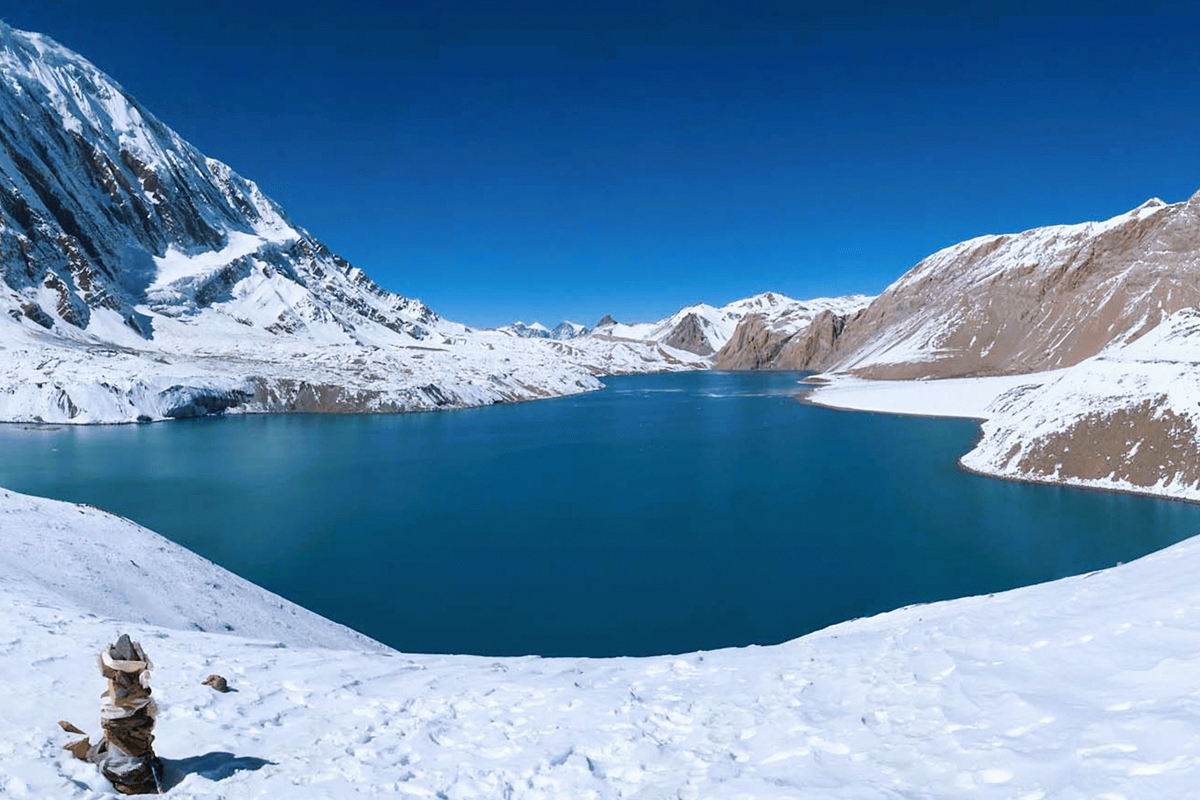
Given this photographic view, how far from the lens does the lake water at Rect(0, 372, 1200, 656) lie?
24.9m

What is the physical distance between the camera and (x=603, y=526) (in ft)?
121

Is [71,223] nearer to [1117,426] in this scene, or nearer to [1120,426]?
[1117,426]

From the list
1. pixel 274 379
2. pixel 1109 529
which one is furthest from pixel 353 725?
pixel 274 379

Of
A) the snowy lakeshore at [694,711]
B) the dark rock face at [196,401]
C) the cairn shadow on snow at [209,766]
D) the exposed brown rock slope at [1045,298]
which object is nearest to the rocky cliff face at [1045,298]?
the exposed brown rock slope at [1045,298]

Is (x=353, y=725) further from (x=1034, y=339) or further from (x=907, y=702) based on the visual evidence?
(x=1034, y=339)

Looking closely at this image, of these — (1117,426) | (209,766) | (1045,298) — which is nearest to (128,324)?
(1117,426)

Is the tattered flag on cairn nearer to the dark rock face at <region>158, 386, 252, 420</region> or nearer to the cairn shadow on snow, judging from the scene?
the cairn shadow on snow

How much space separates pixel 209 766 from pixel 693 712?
5.79 metres

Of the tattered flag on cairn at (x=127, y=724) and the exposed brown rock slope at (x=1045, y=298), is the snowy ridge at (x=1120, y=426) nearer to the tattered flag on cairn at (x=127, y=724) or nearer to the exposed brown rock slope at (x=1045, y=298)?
the tattered flag on cairn at (x=127, y=724)

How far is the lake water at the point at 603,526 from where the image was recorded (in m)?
24.9

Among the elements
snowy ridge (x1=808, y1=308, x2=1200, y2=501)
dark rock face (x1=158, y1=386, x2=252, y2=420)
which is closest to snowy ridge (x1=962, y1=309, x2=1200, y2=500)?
snowy ridge (x1=808, y1=308, x2=1200, y2=501)

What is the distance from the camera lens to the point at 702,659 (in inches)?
455

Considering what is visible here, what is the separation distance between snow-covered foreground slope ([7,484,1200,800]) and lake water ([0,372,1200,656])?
11506 mm

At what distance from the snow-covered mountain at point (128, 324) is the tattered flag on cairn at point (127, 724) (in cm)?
10052
